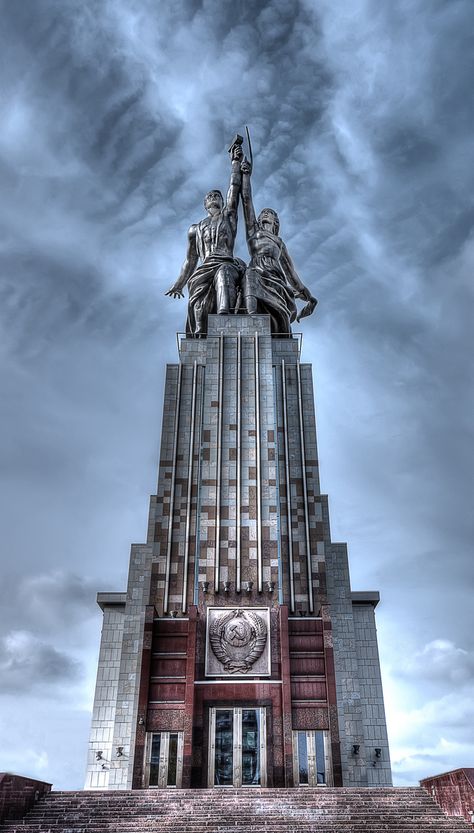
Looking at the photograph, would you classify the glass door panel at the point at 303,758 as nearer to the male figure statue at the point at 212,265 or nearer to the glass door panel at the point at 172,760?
the glass door panel at the point at 172,760

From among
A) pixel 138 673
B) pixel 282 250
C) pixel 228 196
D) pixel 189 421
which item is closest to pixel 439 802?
A: pixel 138 673

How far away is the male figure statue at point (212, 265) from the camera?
3028cm

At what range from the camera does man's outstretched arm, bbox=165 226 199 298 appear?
107 feet

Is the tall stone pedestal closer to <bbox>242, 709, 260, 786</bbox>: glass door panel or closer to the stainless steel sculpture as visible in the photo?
<bbox>242, 709, 260, 786</bbox>: glass door panel

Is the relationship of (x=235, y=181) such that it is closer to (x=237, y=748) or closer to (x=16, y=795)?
(x=237, y=748)

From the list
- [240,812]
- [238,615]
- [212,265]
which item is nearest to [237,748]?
[238,615]

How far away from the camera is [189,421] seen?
2745 centimetres

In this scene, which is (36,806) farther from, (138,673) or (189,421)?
(189,421)

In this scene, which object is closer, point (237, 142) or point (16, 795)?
point (16, 795)

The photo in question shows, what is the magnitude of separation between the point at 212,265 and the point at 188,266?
2.34 metres

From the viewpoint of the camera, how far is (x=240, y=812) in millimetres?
14805

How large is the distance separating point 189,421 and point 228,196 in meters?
12.1

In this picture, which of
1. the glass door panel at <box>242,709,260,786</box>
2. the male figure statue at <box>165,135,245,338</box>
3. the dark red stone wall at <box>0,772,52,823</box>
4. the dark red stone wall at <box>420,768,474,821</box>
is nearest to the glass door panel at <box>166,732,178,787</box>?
the glass door panel at <box>242,709,260,786</box>

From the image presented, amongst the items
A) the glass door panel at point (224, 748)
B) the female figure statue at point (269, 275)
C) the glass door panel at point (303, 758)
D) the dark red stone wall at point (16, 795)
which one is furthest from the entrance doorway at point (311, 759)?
the female figure statue at point (269, 275)
